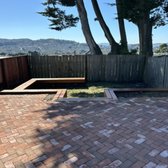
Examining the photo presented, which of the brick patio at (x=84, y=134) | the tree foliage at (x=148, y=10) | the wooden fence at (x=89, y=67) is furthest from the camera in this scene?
the wooden fence at (x=89, y=67)

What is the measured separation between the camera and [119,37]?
1101 centimetres

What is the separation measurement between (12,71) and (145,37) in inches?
260

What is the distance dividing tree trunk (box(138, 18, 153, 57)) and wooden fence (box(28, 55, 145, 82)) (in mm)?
1201

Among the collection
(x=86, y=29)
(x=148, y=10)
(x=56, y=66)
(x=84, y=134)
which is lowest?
(x=84, y=134)

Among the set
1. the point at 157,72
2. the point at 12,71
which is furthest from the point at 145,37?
the point at 12,71

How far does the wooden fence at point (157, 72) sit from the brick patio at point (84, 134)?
2.38 meters

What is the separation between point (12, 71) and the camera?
7.82 meters

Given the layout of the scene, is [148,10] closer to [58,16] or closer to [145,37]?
[145,37]

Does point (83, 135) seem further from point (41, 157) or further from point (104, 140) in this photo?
point (41, 157)

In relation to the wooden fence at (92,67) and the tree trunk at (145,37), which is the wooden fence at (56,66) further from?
the tree trunk at (145,37)

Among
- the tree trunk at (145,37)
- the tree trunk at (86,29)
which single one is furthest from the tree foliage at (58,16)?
the tree trunk at (145,37)

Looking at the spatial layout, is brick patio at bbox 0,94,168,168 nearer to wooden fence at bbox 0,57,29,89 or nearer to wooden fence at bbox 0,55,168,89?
wooden fence at bbox 0,57,29,89

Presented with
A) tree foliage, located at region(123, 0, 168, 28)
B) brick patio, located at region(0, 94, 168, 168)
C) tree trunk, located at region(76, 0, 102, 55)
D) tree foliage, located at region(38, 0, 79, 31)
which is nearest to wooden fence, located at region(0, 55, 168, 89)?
tree trunk, located at region(76, 0, 102, 55)

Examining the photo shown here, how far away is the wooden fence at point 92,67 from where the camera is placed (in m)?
9.29
